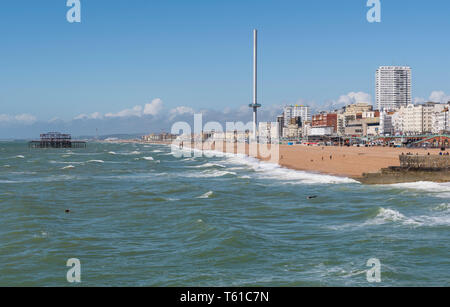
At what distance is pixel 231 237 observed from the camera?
20406 mm

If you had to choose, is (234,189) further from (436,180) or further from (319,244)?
(319,244)

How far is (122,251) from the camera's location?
1869 cm

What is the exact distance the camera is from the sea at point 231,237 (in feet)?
51.1

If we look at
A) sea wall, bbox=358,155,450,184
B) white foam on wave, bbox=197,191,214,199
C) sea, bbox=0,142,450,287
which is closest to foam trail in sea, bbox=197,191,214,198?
white foam on wave, bbox=197,191,214,199

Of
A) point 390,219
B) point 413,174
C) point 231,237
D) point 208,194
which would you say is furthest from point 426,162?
point 231,237

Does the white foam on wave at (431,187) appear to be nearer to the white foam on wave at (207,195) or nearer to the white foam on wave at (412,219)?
the white foam on wave at (412,219)

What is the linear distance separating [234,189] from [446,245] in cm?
2145

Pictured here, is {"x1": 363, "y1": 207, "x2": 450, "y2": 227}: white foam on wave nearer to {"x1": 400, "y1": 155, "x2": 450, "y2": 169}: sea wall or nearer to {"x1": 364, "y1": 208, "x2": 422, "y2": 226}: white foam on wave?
{"x1": 364, "y1": 208, "x2": 422, "y2": 226}: white foam on wave

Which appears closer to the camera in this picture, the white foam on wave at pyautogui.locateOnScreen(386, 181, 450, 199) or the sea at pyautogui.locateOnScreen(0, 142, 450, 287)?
the sea at pyautogui.locateOnScreen(0, 142, 450, 287)

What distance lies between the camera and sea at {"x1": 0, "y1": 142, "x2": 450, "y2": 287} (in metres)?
15.6

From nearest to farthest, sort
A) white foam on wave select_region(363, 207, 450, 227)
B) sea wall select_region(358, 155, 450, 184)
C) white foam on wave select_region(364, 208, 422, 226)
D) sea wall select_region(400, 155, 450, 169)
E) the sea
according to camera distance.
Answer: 1. the sea
2. white foam on wave select_region(363, 207, 450, 227)
3. white foam on wave select_region(364, 208, 422, 226)
4. sea wall select_region(358, 155, 450, 184)
5. sea wall select_region(400, 155, 450, 169)

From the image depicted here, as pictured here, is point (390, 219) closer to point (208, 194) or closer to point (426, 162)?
point (208, 194)
